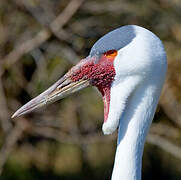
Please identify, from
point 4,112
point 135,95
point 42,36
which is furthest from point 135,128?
point 4,112

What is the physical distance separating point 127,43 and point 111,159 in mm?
8933

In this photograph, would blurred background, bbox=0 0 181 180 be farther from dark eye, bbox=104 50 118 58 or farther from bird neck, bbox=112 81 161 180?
bird neck, bbox=112 81 161 180

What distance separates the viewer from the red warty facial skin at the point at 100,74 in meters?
3.24

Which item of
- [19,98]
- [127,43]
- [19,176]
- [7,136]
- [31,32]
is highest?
[31,32]

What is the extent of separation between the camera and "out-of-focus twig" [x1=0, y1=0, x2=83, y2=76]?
782 cm

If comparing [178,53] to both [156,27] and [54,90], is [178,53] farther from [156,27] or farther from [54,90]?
[54,90]

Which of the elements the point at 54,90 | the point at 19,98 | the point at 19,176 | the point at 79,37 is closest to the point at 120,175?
the point at 54,90

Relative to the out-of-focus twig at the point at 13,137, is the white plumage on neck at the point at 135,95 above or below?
above

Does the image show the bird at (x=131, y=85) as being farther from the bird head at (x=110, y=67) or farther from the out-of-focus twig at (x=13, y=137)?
the out-of-focus twig at (x=13, y=137)

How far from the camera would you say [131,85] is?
3100mm

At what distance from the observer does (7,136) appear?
8883 mm

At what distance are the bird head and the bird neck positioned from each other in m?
0.08

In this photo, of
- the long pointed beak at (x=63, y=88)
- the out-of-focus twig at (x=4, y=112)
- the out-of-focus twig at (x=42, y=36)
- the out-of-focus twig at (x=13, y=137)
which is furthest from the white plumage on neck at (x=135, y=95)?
the out-of-focus twig at (x=13, y=137)

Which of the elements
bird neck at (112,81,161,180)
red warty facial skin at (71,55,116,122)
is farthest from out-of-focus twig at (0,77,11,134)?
bird neck at (112,81,161,180)
